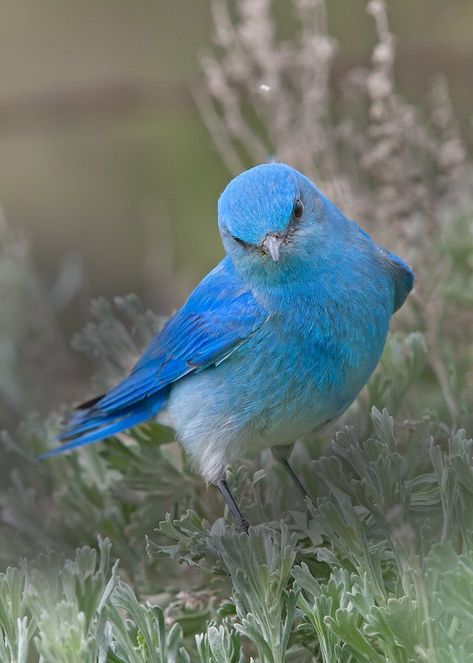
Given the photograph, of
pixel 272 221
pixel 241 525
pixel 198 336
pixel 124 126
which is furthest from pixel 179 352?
pixel 124 126

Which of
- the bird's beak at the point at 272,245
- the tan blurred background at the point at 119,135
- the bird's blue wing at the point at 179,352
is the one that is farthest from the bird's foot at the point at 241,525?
the tan blurred background at the point at 119,135

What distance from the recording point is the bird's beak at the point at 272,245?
2.63m

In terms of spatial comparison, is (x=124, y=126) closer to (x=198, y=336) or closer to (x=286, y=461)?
(x=198, y=336)

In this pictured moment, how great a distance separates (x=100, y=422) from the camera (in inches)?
119

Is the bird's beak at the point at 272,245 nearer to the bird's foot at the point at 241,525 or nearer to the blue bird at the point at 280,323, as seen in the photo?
the blue bird at the point at 280,323

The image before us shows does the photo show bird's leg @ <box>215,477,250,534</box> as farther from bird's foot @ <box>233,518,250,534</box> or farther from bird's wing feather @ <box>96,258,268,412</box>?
bird's wing feather @ <box>96,258,268,412</box>

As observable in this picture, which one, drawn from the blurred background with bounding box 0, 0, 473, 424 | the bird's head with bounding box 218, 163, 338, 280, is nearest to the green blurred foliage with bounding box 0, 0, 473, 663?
the blurred background with bounding box 0, 0, 473, 424

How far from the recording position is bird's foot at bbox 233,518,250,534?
2.44 meters

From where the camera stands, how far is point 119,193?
20.4 feet

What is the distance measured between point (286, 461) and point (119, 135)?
140 inches

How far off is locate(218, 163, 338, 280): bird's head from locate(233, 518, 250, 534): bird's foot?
1.92ft

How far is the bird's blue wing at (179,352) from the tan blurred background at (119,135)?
1.53 m

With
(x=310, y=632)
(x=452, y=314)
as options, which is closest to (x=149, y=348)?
(x=452, y=314)

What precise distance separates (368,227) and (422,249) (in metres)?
0.36
